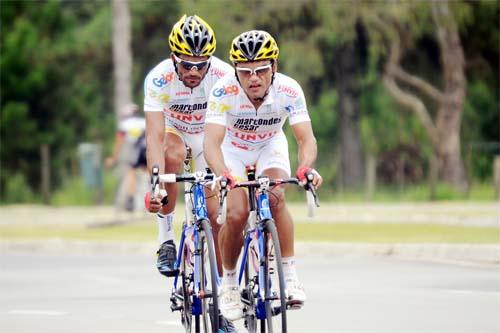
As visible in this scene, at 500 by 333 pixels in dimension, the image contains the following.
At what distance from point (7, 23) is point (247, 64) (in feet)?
85.3

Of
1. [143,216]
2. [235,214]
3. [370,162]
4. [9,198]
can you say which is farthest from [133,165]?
[235,214]

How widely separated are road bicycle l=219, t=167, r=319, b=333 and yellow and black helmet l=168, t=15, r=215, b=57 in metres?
1.04

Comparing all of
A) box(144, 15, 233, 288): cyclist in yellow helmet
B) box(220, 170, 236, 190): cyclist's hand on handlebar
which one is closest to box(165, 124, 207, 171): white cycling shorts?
box(144, 15, 233, 288): cyclist in yellow helmet

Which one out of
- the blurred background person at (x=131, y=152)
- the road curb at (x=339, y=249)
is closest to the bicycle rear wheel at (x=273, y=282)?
the road curb at (x=339, y=249)

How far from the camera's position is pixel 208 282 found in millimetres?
10578

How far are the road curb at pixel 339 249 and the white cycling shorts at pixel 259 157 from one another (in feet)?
23.2

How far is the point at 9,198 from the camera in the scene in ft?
113

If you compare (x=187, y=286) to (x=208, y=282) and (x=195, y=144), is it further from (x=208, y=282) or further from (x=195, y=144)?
(x=195, y=144)

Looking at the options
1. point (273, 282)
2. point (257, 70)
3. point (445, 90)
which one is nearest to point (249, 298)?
point (273, 282)

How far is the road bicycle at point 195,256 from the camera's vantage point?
10219 millimetres

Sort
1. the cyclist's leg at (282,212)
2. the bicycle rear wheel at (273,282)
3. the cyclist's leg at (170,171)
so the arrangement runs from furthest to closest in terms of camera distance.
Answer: the cyclist's leg at (170,171), the cyclist's leg at (282,212), the bicycle rear wheel at (273,282)

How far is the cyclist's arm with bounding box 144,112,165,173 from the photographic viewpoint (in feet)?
35.6

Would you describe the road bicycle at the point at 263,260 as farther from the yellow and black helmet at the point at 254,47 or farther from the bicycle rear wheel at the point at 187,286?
the yellow and black helmet at the point at 254,47

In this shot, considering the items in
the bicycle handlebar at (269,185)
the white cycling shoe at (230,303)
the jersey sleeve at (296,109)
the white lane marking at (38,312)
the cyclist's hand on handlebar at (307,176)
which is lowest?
the white lane marking at (38,312)
